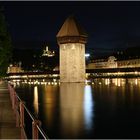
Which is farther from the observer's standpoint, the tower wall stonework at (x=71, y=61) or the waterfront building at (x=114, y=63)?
the waterfront building at (x=114, y=63)

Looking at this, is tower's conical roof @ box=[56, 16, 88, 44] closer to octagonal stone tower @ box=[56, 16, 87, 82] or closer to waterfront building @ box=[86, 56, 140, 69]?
octagonal stone tower @ box=[56, 16, 87, 82]

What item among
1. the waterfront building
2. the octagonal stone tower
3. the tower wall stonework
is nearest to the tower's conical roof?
the octagonal stone tower

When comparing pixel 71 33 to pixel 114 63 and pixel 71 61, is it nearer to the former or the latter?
pixel 71 61

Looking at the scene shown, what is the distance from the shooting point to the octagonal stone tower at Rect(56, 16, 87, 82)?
2486 inches

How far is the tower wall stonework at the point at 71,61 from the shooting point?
207 feet

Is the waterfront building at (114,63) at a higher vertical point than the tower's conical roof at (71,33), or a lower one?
lower

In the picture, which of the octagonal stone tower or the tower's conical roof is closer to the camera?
the octagonal stone tower

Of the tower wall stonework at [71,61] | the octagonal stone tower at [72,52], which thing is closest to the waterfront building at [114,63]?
the octagonal stone tower at [72,52]

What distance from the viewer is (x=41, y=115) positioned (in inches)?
693

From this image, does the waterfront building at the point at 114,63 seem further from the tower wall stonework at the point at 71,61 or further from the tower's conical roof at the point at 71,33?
the tower wall stonework at the point at 71,61

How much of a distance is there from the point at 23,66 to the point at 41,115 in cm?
9215

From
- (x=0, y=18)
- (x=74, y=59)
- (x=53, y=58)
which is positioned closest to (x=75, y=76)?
(x=74, y=59)

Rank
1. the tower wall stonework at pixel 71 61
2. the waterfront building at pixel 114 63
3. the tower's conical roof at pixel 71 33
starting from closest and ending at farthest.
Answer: the tower wall stonework at pixel 71 61 < the tower's conical roof at pixel 71 33 < the waterfront building at pixel 114 63

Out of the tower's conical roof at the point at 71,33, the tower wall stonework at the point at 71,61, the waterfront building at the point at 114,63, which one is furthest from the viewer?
the waterfront building at the point at 114,63
